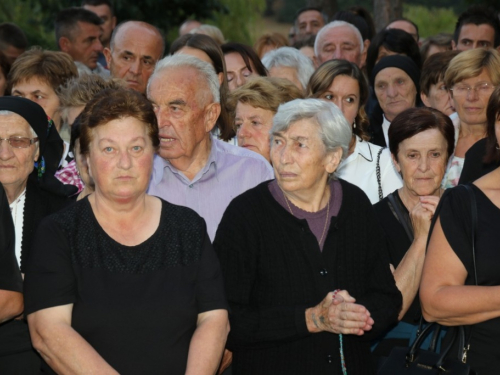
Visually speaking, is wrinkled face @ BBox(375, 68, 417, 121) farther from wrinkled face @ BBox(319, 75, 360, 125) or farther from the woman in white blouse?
wrinkled face @ BBox(319, 75, 360, 125)

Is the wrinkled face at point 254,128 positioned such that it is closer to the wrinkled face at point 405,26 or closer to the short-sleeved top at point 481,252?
the short-sleeved top at point 481,252

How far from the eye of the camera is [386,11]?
1933cm

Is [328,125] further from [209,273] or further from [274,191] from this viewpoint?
[209,273]

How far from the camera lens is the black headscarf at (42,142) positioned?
5.24 metres

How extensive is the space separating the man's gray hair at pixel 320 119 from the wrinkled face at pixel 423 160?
3.70 feet

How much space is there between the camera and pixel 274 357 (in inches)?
187

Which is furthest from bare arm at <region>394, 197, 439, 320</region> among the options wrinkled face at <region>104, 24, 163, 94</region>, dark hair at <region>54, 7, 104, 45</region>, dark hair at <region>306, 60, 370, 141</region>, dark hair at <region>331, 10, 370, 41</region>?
dark hair at <region>331, 10, 370, 41</region>

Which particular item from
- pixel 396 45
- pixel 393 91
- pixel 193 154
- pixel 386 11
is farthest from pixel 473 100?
pixel 386 11

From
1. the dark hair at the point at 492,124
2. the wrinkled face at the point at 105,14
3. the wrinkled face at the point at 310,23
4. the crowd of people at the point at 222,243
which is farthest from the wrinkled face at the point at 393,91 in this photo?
the wrinkled face at the point at 105,14

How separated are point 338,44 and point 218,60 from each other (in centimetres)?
283

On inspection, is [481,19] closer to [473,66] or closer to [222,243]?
[473,66]

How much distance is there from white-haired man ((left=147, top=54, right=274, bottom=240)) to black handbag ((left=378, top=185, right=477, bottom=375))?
1.67 metres

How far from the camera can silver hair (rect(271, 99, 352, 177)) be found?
16.4 feet

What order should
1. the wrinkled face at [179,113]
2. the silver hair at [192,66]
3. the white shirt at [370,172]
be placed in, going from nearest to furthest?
the wrinkled face at [179,113]
the silver hair at [192,66]
the white shirt at [370,172]
